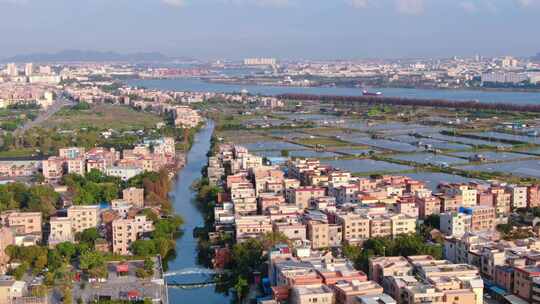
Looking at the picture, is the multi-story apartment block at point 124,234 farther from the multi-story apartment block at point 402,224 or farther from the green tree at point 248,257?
the multi-story apartment block at point 402,224

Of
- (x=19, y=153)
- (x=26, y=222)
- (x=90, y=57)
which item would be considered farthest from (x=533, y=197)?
(x=90, y=57)

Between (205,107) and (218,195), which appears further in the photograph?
(205,107)

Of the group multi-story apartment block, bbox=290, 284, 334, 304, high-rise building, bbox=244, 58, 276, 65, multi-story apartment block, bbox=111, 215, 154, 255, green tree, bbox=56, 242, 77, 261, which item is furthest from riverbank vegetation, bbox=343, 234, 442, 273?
high-rise building, bbox=244, 58, 276, 65

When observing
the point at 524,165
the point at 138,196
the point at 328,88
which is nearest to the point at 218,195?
the point at 138,196

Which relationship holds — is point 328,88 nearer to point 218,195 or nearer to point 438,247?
point 218,195

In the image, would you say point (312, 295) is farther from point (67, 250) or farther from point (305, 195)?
point (305, 195)

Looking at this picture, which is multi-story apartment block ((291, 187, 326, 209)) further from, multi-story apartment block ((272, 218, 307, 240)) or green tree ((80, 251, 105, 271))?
green tree ((80, 251, 105, 271))
